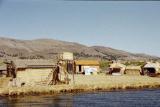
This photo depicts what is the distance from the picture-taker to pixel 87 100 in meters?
40.0

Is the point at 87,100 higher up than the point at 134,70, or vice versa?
the point at 134,70

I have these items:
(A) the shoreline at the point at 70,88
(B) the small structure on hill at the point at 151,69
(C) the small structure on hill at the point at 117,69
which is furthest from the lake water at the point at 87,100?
(C) the small structure on hill at the point at 117,69

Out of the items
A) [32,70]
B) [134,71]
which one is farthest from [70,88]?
[134,71]

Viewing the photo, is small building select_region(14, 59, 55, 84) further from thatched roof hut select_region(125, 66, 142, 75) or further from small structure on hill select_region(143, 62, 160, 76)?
small structure on hill select_region(143, 62, 160, 76)

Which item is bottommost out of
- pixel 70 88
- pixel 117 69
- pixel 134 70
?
pixel 70 88

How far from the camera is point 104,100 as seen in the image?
4022cm

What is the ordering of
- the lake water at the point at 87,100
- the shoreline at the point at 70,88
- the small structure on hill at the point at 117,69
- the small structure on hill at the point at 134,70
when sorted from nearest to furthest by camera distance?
the lake water at the point at 87,100
the shoreline at the point at 70,88
the small structure on hill at the point at 134,70
the small structure on hill at the point at 117,69

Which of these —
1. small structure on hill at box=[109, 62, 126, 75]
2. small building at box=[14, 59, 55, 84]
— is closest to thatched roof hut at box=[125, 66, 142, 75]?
small structure on hill at box=[109, 62, 126, 75]

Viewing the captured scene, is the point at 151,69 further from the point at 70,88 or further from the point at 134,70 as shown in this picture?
the point at 70,88

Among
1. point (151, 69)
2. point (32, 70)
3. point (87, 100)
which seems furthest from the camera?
point (151, 69)

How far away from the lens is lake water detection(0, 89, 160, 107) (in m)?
36.5

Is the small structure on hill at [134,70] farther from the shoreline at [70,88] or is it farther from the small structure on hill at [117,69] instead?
the shoreline at [70,88]

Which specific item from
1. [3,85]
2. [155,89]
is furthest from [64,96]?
[155,89]

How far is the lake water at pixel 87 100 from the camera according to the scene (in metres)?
36.5
